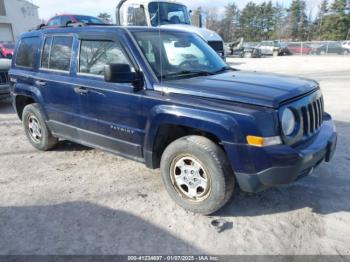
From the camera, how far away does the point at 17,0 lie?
4141 centimetres

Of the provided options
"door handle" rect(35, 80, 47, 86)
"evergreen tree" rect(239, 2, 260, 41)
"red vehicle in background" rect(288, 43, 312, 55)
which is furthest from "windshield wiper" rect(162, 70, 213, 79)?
"evergreen tree" rect(239, 2, 260, 41)

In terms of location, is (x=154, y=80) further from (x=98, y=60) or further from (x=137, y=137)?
(x=98, y=60)

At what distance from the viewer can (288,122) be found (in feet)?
9.91

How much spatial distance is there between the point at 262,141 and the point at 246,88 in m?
0.62

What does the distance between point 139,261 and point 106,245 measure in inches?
15.0

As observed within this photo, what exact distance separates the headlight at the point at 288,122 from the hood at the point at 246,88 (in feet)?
0.41

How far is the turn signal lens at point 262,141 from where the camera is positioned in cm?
286

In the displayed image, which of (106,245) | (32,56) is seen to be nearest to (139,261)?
(106,245)

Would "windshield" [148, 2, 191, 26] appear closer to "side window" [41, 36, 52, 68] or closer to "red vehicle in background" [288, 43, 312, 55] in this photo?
"side window" [41, 36, 52, 68]

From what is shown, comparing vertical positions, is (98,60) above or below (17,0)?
below

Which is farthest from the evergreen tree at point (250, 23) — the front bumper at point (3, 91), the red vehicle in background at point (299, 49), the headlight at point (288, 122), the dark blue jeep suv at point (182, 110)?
the headlight at point (288, 122)

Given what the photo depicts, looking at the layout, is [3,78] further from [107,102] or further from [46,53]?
[107,102]

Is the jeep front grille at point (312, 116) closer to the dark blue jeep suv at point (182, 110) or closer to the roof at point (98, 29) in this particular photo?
the dark blue jeep suv at point (182, 110)

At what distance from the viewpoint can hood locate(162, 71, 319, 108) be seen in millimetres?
2994
